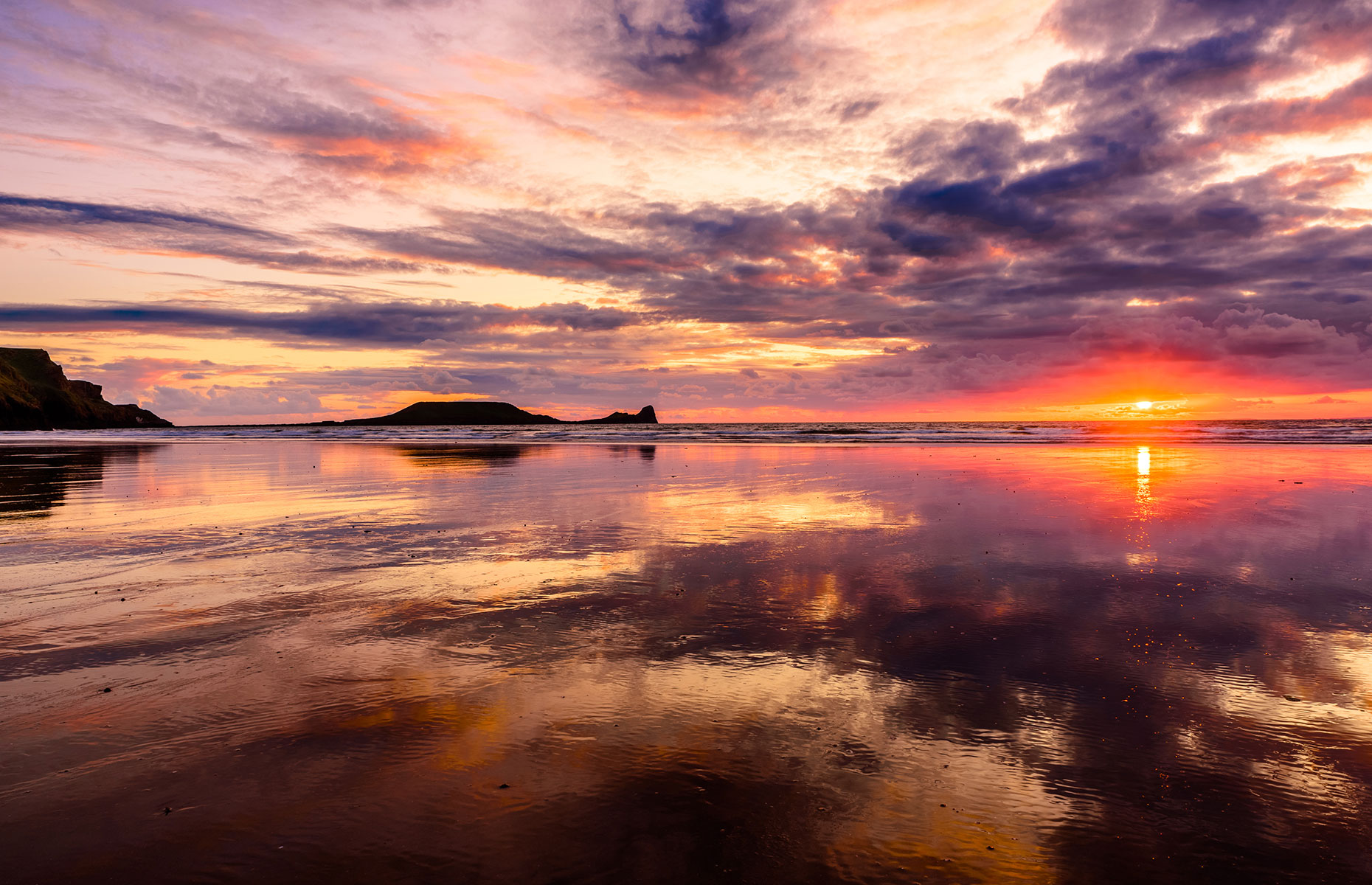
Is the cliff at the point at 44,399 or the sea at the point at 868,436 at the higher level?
the cliff at the point at 44,399

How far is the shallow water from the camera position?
388 centimetres

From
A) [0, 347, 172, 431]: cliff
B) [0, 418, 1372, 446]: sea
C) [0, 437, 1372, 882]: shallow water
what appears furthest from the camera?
[0, 347, 172, 431]: cliff

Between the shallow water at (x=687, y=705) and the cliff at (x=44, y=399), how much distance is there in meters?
117

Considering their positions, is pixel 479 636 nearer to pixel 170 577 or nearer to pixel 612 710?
pixel 612 710

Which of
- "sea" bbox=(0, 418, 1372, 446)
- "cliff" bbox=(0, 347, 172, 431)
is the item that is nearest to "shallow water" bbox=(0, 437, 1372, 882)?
"sea" bbox=(0, 418, 1372, 446)

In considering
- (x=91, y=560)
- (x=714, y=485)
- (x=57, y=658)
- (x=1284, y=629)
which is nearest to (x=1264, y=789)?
(x=1284, y=629)

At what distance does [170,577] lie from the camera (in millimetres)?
10000

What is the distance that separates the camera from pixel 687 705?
5.66 metres

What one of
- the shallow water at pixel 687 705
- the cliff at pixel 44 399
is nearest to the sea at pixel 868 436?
the cliff at pixel 44 399

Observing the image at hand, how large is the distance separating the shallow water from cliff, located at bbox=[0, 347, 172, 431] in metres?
117

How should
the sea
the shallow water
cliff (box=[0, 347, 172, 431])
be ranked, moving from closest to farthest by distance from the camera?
1. the shallow water
2. the sea
3. cliff (box=[0, 347, 172, 431])

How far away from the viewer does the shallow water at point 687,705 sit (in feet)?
12.7

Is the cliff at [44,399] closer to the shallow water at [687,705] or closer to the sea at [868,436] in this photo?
the sea at [868,436]

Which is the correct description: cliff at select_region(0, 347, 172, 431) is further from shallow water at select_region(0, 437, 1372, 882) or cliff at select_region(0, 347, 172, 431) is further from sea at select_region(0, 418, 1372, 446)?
shallow water at select_region(0, 437, 1372, 882)
